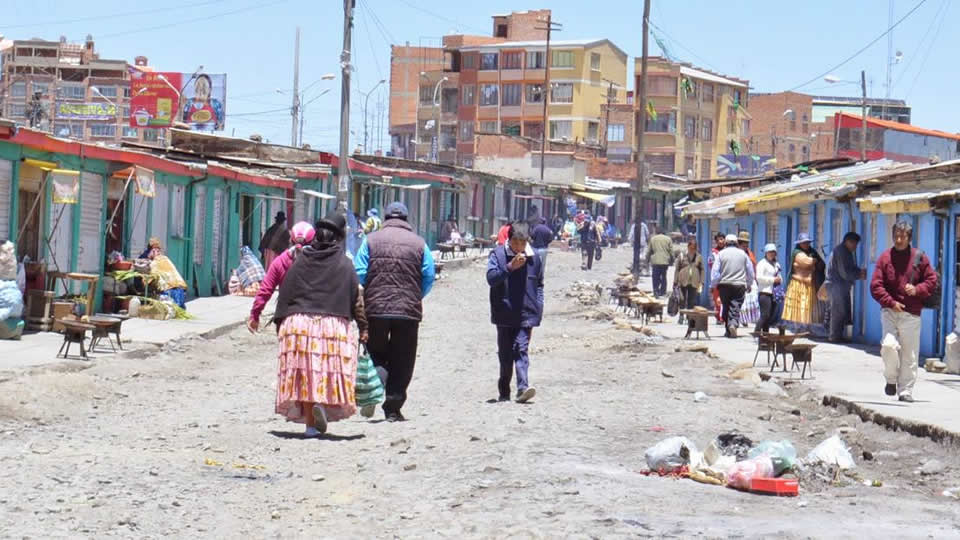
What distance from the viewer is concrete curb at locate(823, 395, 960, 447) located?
11906mm

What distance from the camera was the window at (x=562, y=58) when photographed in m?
114

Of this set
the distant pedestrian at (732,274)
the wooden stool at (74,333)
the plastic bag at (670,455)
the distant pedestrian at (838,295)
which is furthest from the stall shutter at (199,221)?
the plastic bag at (670,455)

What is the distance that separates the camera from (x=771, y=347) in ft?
58.9

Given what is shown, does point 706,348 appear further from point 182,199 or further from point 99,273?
point 182,199

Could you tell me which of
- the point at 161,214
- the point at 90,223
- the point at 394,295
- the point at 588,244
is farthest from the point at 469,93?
the point at 394,295

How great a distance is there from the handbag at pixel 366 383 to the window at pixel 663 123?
99232 mm

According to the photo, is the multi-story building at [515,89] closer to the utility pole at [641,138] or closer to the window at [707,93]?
the window at [707,93]

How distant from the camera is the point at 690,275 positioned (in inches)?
1057

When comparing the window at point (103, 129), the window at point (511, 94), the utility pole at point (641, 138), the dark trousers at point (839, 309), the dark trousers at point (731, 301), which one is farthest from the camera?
the window at point (103, 129)

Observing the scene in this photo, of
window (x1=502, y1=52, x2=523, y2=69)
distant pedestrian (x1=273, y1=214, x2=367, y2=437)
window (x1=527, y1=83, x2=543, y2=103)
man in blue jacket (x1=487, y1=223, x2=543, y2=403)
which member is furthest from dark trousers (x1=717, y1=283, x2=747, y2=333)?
window (x1=502, y1=52, x2=523, y2=69)

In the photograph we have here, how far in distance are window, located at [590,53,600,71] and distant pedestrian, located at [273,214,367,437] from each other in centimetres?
10458

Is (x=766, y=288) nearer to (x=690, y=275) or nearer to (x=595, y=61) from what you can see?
(x=690, y=275)

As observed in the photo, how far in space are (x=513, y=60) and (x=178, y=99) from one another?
123ft

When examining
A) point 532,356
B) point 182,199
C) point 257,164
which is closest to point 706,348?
point 532,356
